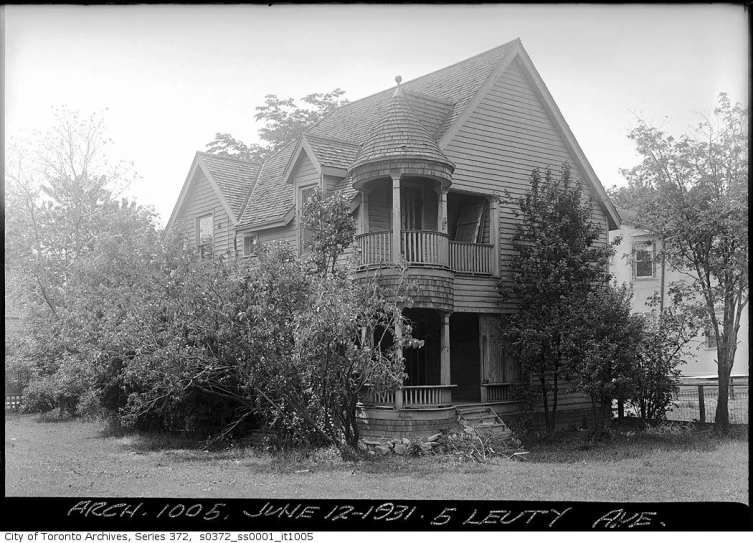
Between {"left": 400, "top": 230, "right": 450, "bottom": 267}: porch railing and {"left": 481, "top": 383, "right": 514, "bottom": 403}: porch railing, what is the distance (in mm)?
3799

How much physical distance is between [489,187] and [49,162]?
54.6 feet

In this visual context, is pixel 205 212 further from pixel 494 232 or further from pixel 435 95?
pixel 494 232

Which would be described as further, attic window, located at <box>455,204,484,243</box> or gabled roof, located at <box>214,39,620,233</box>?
attic window, located at <box>455,204,484,243</box>

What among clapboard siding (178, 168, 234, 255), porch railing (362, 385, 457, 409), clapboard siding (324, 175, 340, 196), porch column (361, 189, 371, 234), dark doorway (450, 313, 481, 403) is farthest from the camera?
clapboard siding (178, 168, 234, 255)

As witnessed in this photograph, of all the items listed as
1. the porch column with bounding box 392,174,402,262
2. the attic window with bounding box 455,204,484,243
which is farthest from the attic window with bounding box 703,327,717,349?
the porch column with bounding box 392,174,402,262

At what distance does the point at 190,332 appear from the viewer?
1605 cm

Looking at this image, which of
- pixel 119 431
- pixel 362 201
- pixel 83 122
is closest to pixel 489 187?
pixel 362 201

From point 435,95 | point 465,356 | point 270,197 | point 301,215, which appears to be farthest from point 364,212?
point 270,197

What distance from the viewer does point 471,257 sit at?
2025cm

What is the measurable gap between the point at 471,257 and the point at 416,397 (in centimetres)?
450

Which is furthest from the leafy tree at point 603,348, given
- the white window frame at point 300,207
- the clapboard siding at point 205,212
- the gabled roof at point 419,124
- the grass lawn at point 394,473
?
the clapboard siding at point 205,212

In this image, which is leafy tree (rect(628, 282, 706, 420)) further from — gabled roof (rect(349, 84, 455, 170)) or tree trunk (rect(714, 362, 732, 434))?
gabled roof (rect(349, 84, 455, 170))

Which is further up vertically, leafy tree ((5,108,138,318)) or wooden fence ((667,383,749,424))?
leafy tree ((5,108,138,318))

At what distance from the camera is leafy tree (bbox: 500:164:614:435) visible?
18812 mm
